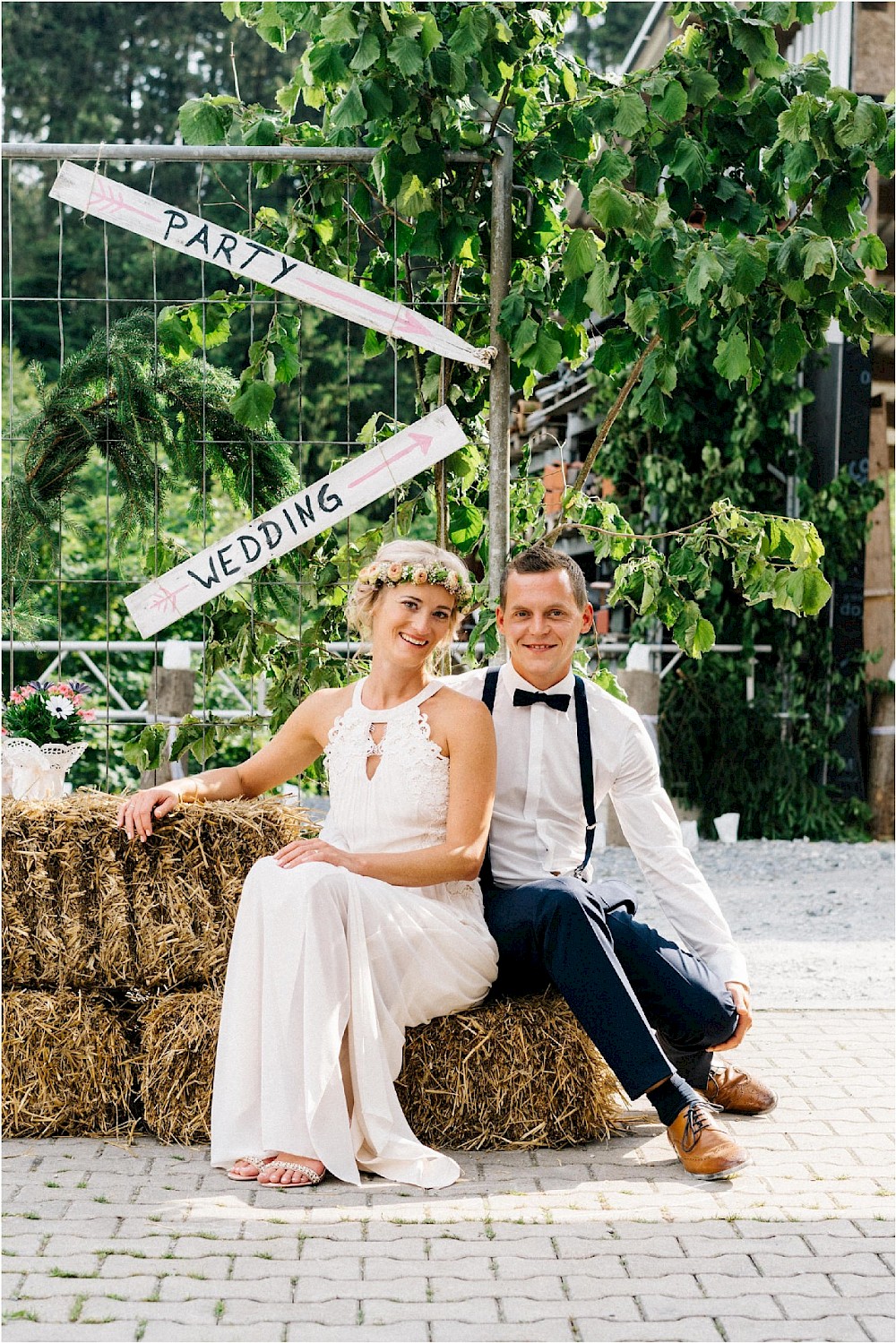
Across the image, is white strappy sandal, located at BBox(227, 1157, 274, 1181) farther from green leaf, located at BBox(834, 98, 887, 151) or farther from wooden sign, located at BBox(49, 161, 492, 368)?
green leaf, located at BBox(834, 98, 887, 151)

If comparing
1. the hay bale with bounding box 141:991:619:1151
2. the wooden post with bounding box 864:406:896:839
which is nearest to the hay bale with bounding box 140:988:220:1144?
the hay bale with bounding box 141:991:619:1151

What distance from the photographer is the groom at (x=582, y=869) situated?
11.5 feet

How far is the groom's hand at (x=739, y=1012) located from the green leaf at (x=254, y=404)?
207cm

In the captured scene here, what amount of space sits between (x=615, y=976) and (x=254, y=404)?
196 centimetres

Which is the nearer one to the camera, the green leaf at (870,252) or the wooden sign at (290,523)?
the green leaf at (870,252)

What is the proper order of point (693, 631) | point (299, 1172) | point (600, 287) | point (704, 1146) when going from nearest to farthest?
point (299, 1172), point (704, 1146), point (600, 287), point (693, 631)

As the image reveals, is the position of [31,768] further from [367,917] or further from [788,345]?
[788,345]

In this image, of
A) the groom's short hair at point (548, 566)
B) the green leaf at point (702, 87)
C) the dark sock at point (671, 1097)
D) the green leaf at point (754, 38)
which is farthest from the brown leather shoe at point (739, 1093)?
the green leaf at point (754, 38)

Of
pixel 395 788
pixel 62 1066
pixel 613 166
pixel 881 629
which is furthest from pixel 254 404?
pixel 881 629

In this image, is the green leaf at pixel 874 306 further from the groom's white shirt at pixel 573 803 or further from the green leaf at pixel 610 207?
the groom's white shirt at pixel 573 803

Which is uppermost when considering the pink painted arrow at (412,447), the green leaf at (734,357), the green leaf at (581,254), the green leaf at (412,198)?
the green leaf at (412,198)

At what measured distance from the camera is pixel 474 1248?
291cm

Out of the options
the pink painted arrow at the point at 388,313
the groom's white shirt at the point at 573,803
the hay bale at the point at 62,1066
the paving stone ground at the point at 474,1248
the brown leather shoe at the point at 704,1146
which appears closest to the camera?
the paving stone ground at the point at 474,1248

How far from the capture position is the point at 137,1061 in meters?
3.65
